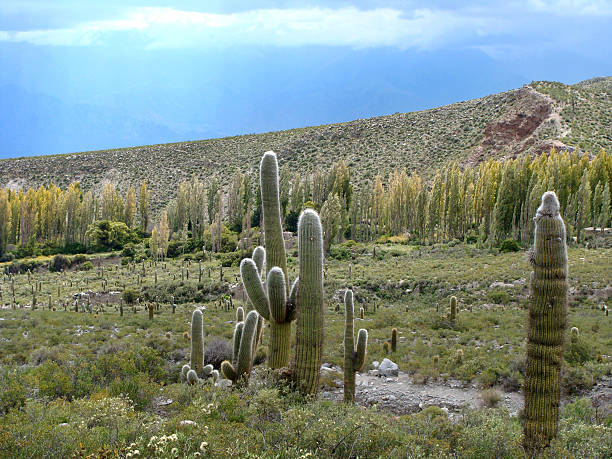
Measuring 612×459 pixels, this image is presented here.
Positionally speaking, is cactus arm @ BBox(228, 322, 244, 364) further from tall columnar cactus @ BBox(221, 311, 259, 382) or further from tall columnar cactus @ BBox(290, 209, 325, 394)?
tall columnar cactus @ BBox(290, 209, 325, 394)

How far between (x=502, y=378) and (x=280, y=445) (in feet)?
25.8

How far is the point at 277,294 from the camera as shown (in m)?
7.36

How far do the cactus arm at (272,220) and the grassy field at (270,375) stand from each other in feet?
6.18

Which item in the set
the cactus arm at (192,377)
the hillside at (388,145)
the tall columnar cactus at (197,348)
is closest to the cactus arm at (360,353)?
the cactus arm at (192,377)

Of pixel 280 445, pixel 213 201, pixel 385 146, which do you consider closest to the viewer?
pixel 280 445

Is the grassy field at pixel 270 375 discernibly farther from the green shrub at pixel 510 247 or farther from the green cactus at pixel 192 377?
the green shrub at pixel 510 247

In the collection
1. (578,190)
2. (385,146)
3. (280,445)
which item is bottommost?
(280,445)

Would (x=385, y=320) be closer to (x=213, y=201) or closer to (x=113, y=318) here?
(x=113, y=318)

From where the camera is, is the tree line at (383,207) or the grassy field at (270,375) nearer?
the grassy field at (270,375)

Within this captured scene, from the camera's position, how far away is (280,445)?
5090 millimetres

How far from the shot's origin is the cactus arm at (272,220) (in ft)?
26.5

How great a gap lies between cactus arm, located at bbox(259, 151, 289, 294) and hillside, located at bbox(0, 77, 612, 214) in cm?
5042

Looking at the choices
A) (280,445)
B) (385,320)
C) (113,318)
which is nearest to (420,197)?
(385,320)

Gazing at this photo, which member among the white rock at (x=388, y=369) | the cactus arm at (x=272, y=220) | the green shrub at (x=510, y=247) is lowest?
the white rock at (x=388, y=369)
